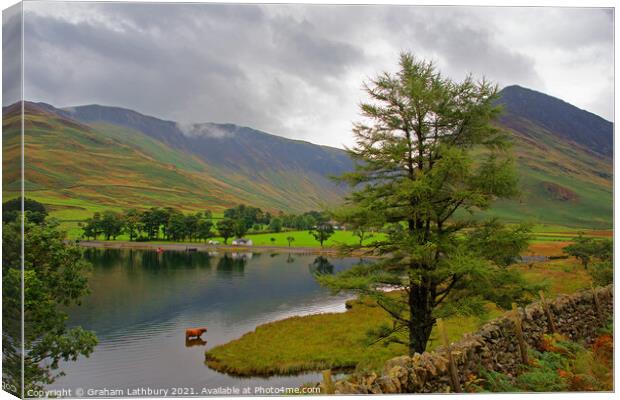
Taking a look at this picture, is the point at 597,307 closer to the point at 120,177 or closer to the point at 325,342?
the point at 325,342

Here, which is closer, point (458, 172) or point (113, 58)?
point (458, 172)

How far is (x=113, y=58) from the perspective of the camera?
12.9 metres

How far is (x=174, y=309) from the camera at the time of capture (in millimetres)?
21688

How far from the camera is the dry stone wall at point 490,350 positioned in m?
8.20

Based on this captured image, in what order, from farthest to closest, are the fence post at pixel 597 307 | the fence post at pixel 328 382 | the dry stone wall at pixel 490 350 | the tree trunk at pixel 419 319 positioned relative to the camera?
1. the fence post at pixel 597 307
2. the tree trunk at pixel 419 319
3. the dry stone wall at pixel 490 350
4. the fence post at pixel 328 382

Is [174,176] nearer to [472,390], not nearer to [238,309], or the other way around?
[238,309]

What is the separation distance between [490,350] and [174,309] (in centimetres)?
1617

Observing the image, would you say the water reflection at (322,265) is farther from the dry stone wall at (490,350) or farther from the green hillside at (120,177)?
the dry stone wall at (490,350)

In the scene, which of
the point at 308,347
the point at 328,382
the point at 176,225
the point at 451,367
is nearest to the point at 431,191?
the point at 451,367

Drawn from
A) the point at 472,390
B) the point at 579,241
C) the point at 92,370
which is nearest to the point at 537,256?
the point at 579,241

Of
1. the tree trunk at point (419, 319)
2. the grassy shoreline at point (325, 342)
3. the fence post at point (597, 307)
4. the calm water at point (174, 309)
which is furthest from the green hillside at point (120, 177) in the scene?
the fence post at point (597, 307)

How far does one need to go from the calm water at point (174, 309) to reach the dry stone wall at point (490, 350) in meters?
3.48

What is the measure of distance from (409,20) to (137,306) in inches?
723

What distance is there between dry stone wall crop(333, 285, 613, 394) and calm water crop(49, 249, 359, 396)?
3475mm
